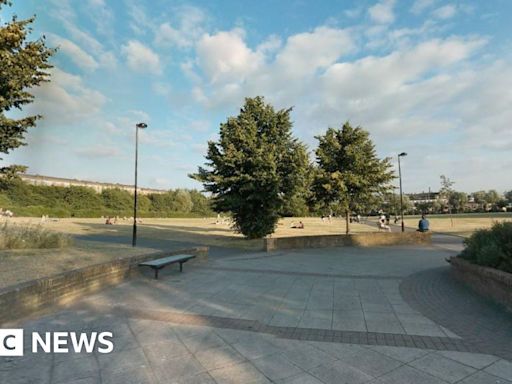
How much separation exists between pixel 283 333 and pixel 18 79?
11699mm

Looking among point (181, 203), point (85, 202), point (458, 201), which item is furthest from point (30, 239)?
point (458, 201)

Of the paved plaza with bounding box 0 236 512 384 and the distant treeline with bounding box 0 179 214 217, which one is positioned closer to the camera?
the paved plaza with bounding box 0 236 512 384

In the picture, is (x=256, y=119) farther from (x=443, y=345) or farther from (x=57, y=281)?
(x=443, y=345)

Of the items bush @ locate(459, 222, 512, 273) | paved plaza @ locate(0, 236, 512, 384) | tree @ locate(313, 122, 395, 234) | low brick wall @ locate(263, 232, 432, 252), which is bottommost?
paved plaza @ locate(0, 236, 512, 384)

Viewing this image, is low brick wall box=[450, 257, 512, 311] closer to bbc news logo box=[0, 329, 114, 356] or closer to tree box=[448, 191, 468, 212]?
bbc news logo box=[0, 329, 114, 356]

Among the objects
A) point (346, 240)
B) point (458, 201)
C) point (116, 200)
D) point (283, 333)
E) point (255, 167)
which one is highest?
point (116, 200)

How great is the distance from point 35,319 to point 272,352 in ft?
13.1

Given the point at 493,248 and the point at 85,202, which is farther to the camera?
the point at 85,202

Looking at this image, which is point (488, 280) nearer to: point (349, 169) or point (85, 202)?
point (349, 169)

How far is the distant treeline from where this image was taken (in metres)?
67.8

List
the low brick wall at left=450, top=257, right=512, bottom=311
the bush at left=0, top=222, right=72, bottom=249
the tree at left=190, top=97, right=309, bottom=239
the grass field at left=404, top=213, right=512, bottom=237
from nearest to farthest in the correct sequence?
1. the low brick wall at left=450, top=257, right=512, bottom=311
2. the bush at left=0, top=222, right=72, bottom=249
3. the tree at left=190, top=97, right=309, bottom=239
4. the grass field at left=404, top=213, right=512, bottom=237

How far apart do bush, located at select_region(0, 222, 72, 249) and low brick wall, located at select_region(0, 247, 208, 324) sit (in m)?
3.87

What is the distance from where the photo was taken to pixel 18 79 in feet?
35.4

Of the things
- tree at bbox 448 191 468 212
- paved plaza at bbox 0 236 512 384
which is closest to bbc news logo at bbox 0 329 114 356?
paved plaza at bbox 0 236 512 384
